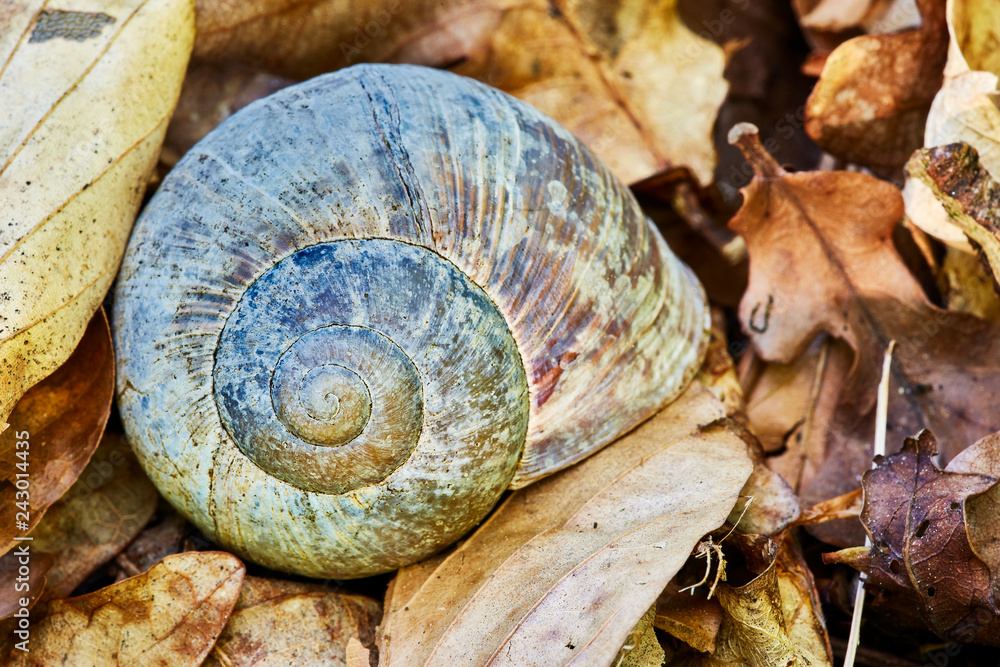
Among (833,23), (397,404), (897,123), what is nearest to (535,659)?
(397,404)

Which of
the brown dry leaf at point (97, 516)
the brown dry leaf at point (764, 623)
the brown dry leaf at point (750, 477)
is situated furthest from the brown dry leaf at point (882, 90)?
the brown dry leaf at point (97, 516)

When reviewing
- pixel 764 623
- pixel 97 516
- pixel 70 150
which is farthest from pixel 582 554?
pixel 70 150

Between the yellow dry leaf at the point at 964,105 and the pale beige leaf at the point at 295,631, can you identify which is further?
the yellow dry leaf at the point at 964,105

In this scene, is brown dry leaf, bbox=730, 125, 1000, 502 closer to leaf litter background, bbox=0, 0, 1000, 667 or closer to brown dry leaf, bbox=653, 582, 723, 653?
leaf litter background, bbox=0, 0, 1000, 667

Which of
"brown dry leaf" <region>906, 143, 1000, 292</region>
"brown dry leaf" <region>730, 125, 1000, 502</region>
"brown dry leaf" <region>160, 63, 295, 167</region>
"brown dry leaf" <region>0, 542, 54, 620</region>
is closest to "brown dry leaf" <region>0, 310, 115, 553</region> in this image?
"brown dry leaf" <region>0, 542, 54, 620</region>

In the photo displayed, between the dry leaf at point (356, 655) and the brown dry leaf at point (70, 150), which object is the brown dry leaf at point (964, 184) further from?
the brown dry leaf at point (70, 150)

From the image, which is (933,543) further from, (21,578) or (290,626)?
(21,578)
